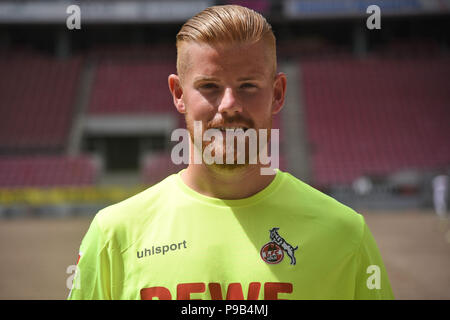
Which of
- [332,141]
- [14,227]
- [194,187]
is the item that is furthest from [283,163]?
[194,187]

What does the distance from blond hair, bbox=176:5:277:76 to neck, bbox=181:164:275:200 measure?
0.35 m

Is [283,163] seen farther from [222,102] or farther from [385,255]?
[222,102]

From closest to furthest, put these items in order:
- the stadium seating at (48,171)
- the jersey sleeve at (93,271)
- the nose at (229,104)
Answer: the nose at (229,104) → the jersey sleeve at (93,271) → the stadium seating at (48,171)

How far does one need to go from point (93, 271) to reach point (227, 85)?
28.9 inches

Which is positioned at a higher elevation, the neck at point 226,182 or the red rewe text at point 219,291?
the neck at point 226,182

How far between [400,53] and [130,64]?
53.3ft

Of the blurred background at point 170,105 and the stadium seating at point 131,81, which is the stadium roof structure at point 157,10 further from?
the stadium seating at point 131,81

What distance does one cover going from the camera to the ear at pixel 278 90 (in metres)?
1.51

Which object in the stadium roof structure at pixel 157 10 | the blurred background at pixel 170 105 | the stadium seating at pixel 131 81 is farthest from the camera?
the stadium roof structure at pixel 157 10

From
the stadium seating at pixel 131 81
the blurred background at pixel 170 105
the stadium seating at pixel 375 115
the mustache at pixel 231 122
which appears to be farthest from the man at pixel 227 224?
the stadium seating at pixel 131 81

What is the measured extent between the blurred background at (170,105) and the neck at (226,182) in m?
13.8

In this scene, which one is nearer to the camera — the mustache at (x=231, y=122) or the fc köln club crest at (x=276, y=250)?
the mustache at (x=231, y=122)

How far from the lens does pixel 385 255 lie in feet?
28.7

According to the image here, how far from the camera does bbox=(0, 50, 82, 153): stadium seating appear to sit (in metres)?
22.8
